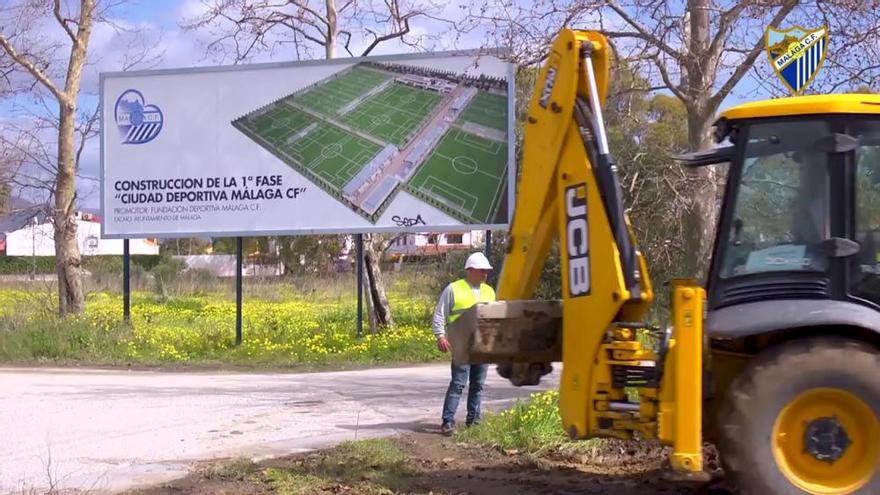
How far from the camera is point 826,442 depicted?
5730mm

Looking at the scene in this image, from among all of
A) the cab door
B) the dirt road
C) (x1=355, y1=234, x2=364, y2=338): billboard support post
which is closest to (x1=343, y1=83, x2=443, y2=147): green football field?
(x1=355, y1=234, x2=364, y2=338): billboard support post

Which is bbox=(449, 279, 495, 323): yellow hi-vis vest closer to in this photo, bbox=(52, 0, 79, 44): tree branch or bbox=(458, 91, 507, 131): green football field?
bbox=(458, 91, 507, 131): green football field

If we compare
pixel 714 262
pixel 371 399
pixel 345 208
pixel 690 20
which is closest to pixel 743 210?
pixel 714 262

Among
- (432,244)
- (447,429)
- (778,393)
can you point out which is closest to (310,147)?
(447,429)

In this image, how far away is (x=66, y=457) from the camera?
934cm

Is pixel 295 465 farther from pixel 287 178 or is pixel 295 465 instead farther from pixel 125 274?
pixel 125 274

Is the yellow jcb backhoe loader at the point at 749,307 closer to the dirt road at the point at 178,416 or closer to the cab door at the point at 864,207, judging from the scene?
the cab door at the point at 864,207

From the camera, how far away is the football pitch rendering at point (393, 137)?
60.4ft

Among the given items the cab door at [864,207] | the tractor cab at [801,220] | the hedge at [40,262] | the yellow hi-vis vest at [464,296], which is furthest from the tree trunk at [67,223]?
the hedge at [40,262]

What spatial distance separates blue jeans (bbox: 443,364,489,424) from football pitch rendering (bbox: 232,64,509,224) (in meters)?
8.47

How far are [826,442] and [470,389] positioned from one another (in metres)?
4.74

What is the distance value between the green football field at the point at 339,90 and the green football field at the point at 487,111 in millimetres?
1974

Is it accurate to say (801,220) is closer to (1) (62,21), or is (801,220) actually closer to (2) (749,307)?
(2) (749,307)

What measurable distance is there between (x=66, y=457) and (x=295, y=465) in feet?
7.65
